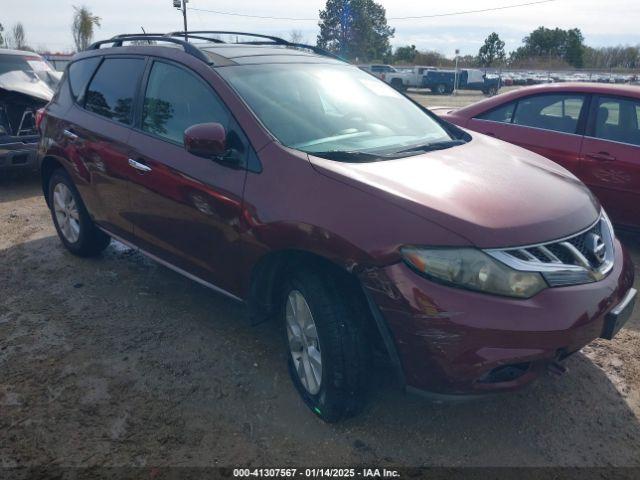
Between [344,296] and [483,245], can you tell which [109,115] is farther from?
[483,245]

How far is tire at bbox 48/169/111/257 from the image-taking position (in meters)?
4.61

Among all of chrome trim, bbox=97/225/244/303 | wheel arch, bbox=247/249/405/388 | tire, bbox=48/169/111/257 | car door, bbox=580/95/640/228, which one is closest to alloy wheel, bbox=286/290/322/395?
wheel arch, bbox=247/249/405/388

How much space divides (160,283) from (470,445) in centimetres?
274

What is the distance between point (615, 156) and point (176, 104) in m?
3.79

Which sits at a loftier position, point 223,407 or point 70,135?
point 70,135

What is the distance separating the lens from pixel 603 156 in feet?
16.1

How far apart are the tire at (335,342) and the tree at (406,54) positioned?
244ft

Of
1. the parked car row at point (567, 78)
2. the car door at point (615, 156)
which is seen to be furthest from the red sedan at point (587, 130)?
the parked car row at point (567, 78)

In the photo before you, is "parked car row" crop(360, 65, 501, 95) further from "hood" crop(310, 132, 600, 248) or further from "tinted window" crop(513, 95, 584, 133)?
"hood" crop(310, 132, 600, 248)

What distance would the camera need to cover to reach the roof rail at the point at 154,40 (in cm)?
340

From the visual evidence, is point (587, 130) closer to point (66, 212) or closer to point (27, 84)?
point (66, 212)

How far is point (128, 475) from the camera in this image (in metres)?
2.42

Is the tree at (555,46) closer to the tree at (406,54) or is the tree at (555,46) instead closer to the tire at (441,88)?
the tree at (406,54)

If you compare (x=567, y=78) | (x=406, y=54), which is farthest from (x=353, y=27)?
(x=567, y=78)
